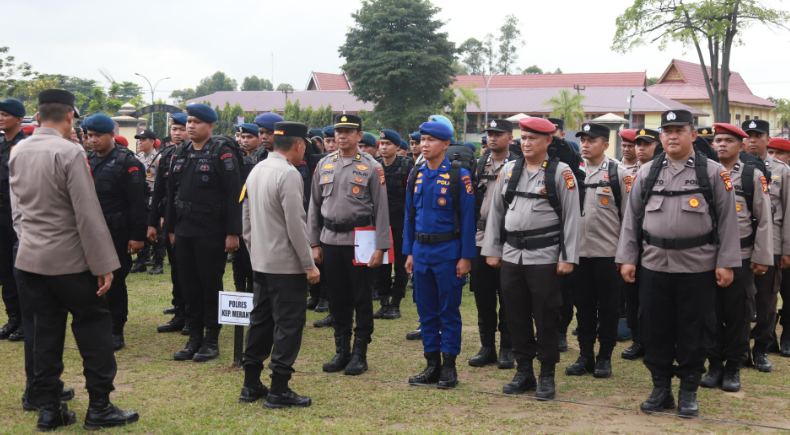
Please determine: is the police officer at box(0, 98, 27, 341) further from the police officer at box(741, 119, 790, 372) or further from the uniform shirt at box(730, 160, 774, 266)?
the police officer at box(741, 119, 790, 372)

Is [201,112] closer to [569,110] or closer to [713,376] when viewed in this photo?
[713,376]

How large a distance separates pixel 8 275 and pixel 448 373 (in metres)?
5.13

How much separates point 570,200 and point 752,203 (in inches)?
79.9

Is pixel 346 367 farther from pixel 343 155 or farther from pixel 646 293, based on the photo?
pixel 646 293

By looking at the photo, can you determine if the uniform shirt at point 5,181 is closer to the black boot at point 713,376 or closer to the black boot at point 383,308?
the black boot at point 383,308

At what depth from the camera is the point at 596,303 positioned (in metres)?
6.39

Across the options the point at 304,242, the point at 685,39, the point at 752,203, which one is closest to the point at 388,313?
the point at 304,242

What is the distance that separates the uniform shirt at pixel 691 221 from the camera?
5020 mm

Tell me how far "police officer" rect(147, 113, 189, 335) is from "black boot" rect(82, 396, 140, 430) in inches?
86.3

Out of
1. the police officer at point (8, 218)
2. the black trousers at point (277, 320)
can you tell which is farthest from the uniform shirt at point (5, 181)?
the black trousers at point (277, 320)

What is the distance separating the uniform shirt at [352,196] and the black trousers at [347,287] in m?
0.14

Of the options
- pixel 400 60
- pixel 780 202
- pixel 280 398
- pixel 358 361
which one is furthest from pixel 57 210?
pixel 400 60

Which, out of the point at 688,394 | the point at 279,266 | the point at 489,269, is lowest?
the point at 688,394

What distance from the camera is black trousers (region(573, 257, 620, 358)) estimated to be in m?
6.32
